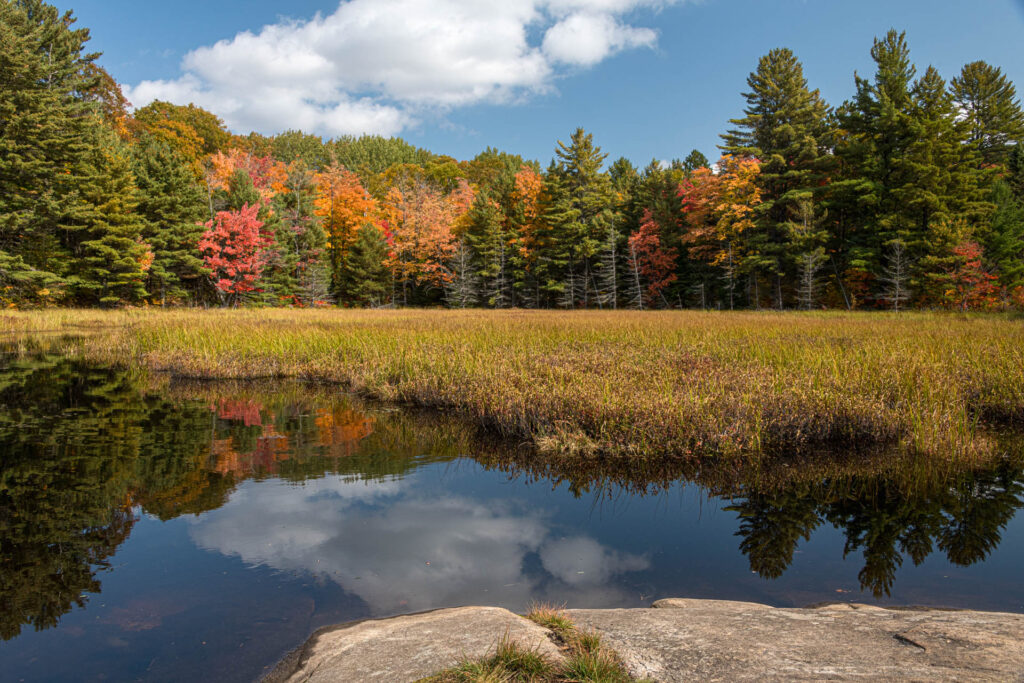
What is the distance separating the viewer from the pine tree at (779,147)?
3512 cm

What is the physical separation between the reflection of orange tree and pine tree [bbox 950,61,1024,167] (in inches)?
1970

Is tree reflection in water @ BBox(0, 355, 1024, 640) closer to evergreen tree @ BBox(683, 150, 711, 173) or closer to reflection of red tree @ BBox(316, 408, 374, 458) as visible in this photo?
reflection of red tree @ BBox(316, 408, 374, 458)

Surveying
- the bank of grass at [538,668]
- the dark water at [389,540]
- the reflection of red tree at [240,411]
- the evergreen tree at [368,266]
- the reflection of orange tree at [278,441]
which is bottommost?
the dark water at [389,540]

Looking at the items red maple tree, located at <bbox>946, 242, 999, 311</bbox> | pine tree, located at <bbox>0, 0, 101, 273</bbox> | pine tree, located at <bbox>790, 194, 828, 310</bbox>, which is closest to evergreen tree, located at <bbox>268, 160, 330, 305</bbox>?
pine tree, located at <bbox>0, 0, 101, 273</bbox>

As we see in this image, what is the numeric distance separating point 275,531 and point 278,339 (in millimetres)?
10555

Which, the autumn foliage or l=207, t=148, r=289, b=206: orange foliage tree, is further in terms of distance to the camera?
l=207, t=148, r=289, b=206: orange foliage tree

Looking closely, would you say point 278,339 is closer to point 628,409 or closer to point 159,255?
point 628,409

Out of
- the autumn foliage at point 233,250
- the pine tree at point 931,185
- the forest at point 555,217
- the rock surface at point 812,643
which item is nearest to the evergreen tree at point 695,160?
the forest at point 555,217

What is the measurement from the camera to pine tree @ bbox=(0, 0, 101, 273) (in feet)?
87.4

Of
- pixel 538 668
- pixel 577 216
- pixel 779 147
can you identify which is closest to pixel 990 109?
pixel 779 147

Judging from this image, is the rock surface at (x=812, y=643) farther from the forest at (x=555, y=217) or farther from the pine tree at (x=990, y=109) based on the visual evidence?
the pine tree at (x=990, y=109)

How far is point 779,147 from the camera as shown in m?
37.3

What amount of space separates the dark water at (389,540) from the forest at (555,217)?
28431 millimetres

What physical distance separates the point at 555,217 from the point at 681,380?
121 ft
